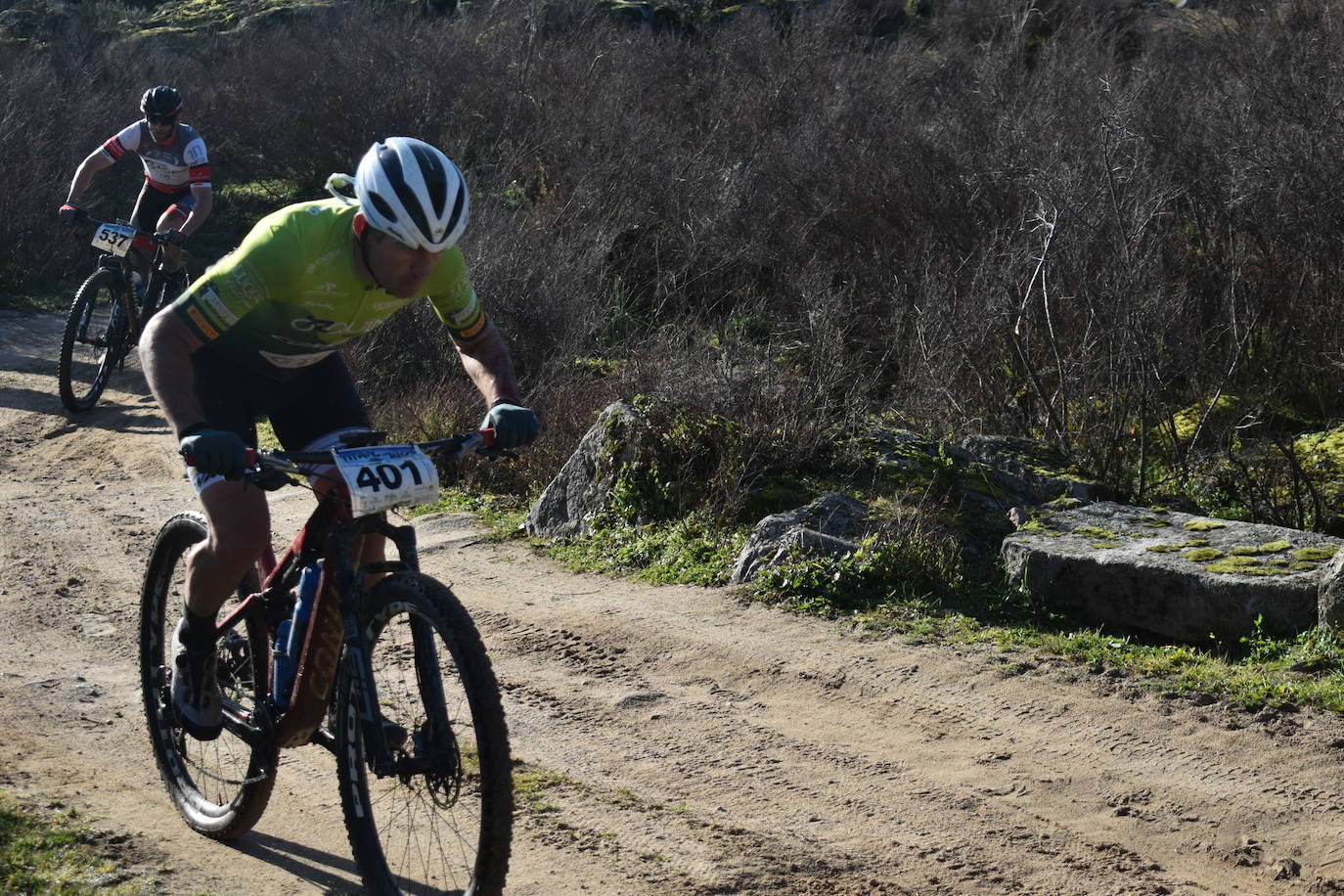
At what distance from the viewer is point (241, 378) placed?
11.5 feet

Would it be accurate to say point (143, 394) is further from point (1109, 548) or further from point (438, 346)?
point (1109, 548)

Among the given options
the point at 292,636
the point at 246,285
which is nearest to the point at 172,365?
the point at 246,285

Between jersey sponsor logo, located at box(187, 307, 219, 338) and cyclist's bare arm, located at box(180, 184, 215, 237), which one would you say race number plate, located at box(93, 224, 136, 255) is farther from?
jersey sponsor logo, located at box(187, 307, 219, 338)

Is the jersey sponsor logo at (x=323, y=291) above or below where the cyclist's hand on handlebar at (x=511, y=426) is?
above

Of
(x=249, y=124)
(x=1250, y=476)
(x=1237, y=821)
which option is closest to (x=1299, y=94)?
(x=1250, y=476)

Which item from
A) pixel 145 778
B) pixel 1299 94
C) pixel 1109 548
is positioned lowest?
pixel 145 778

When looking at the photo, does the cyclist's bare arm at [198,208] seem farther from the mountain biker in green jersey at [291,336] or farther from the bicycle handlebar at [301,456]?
the bicycle handlebar at [301,456]

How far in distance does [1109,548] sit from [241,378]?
12.3 ft

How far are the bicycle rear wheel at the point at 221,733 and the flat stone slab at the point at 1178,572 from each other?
→ 11.2 feet

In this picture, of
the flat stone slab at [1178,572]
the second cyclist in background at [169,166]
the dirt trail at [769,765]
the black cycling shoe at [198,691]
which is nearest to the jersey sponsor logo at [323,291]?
the black cycling shoe at [198,691]

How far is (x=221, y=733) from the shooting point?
3.86 metres

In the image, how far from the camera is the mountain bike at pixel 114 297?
934 cm

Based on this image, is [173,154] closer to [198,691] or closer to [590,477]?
[590,477]

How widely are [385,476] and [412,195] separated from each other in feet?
2.23
